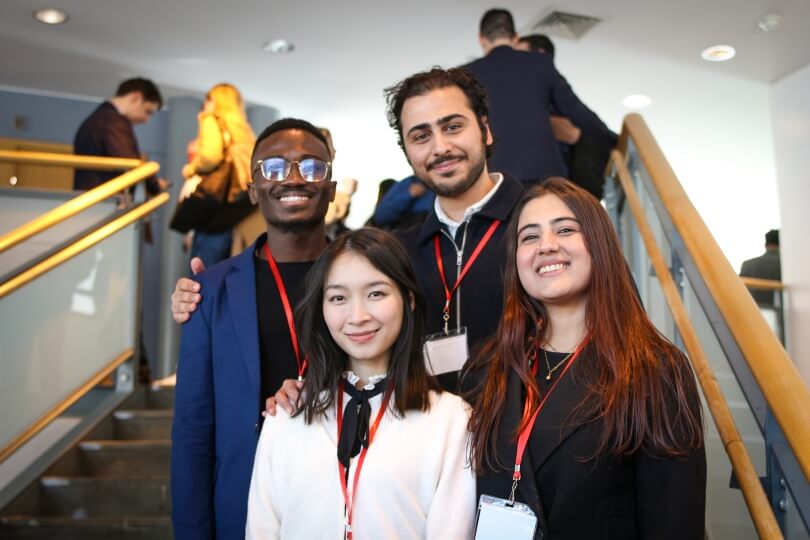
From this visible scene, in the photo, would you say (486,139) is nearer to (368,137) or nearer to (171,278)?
(171,278)

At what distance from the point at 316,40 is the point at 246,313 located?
5187 millimetres

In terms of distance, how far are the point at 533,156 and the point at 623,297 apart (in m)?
2.01

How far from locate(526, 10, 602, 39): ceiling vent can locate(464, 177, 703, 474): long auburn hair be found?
4.88 m

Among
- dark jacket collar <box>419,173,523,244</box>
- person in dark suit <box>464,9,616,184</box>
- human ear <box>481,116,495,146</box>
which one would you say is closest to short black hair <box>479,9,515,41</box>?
Result: person in dark suit <box>464,9,616,184</box>

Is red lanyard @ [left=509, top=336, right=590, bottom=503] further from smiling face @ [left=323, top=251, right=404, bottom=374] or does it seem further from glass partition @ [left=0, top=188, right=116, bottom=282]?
glass partition @ [left=0, top=188, right=116, bottom=282]

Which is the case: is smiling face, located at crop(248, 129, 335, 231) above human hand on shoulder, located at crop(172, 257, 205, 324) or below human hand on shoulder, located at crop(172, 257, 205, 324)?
above

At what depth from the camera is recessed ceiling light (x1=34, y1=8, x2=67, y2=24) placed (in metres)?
6.17

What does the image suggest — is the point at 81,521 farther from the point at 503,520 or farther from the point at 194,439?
the point at 503,520

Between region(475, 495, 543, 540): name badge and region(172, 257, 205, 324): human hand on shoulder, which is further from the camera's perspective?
region(172, 257, 205, 324): human hand on shoulder

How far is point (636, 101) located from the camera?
8.37 meters

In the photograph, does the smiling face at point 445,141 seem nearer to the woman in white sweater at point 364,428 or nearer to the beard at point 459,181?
the beard at point 459,181

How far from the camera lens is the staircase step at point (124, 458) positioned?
3838mm

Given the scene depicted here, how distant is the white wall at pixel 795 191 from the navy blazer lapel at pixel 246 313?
20.9 feet

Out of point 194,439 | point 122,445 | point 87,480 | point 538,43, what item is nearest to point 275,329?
point 194,439
